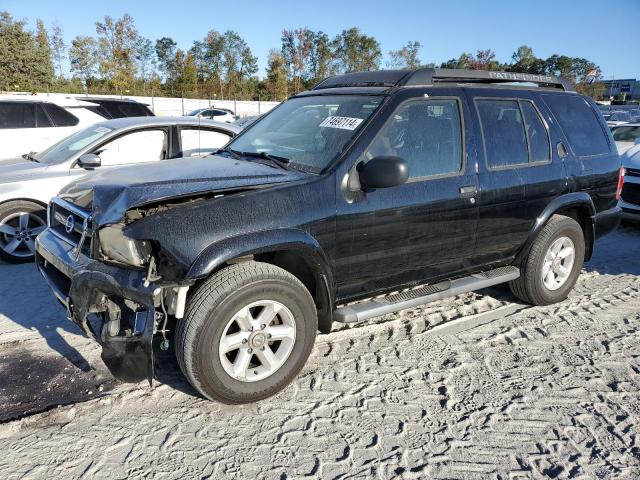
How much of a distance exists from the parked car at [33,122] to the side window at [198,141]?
3576mm

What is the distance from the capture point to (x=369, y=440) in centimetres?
290

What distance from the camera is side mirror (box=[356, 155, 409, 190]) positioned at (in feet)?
10.5

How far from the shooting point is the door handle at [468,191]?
151 inches

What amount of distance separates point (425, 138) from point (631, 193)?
18.4 ft

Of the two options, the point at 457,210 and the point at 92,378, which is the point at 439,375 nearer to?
the point at 457,210

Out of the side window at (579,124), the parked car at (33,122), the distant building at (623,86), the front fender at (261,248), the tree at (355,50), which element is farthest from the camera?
the distant building at (623,86)

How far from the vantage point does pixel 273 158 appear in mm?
3750

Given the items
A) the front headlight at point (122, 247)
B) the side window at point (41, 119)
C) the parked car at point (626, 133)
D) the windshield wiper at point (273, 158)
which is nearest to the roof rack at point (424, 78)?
the windshield wiper at point (273, 158)

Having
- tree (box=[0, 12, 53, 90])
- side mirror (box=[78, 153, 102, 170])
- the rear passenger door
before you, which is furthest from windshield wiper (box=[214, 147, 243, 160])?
tree (box=[0, 12, 53, 90])

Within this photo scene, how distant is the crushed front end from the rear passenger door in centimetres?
248

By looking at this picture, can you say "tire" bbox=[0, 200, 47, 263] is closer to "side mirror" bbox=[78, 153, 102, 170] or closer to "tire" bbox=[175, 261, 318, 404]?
"side mirror" bbox=[78, 153, 102, 170]

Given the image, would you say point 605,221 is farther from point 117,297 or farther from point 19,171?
point 19,171

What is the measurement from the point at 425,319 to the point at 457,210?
116 centimetres

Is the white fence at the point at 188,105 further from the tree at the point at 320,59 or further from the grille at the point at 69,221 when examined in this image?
the grille at the point at 69,221
